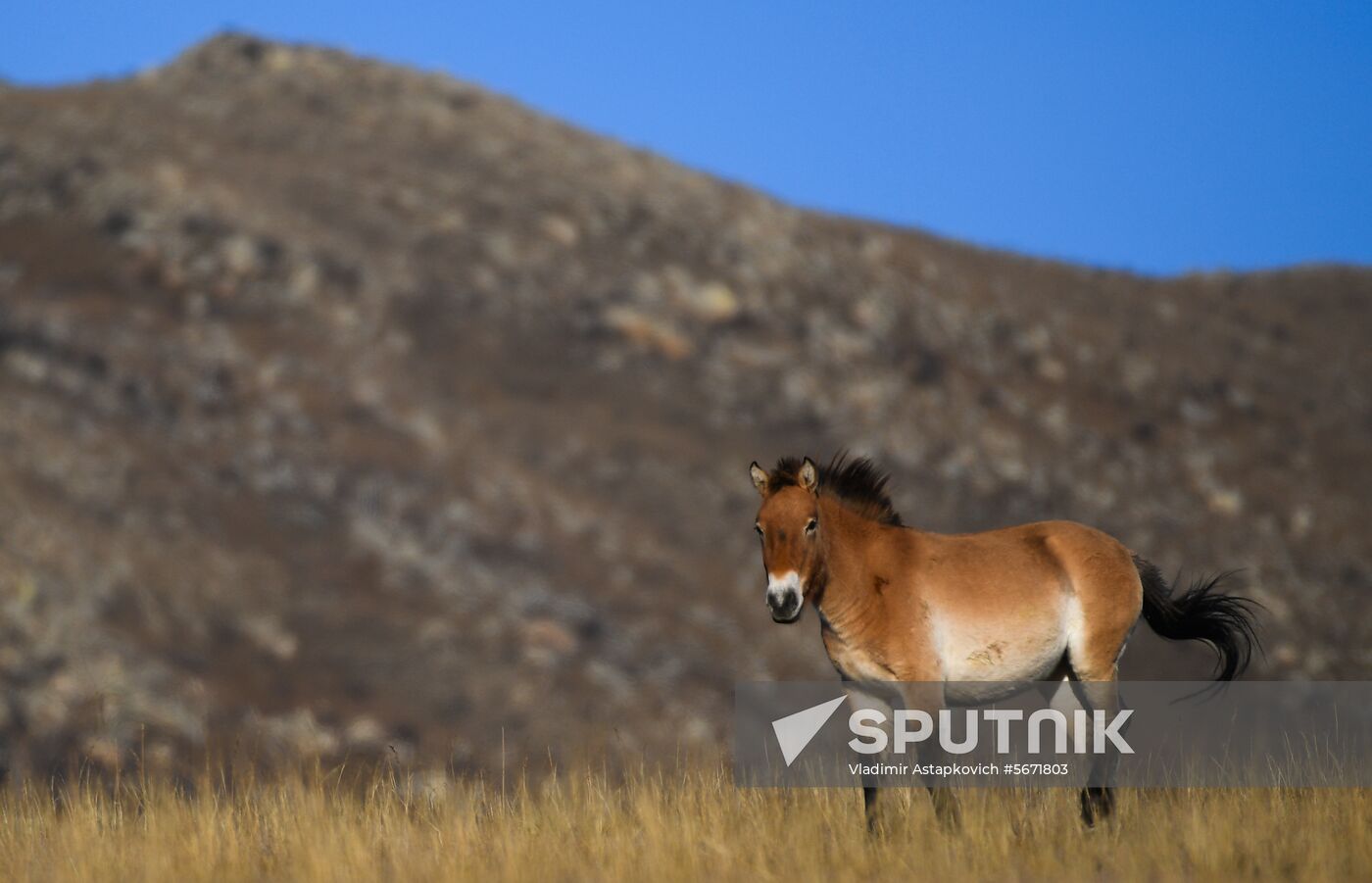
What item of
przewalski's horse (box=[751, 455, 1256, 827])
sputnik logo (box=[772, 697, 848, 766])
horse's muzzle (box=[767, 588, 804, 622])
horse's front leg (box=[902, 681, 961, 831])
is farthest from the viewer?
sputnik logo (box=[772, 697, 848, 766])

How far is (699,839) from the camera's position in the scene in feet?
29.7

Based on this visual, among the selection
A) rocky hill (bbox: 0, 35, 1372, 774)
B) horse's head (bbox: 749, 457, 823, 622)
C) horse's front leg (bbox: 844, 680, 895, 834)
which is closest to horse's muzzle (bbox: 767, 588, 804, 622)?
horse's head (bbox: 749, 457, 823, 622)

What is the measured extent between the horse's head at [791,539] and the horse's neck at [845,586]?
0.34 ft

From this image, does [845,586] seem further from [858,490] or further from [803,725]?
[803,725]

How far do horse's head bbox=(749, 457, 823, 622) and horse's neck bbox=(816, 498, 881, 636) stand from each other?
0.10 metres

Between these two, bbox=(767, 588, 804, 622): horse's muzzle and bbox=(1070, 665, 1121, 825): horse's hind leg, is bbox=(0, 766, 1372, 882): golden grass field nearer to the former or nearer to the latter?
bbox=(1070, 665, 1121, 825): horse's hind leg

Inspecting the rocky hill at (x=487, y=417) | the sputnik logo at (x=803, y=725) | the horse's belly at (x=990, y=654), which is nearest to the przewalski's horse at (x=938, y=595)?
the horse's belly at (x=990, y=654)

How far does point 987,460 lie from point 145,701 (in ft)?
94.1

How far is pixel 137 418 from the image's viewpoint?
4178 centimetres

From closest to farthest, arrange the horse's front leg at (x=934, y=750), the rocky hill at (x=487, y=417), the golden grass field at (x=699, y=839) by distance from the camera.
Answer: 1. the golden grass field at (x=699, y=839)
2. the horse's front leg at (x=934, y=750)
3. the rocky hill at (x=487, y=417)

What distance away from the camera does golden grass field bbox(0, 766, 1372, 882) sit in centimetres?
830

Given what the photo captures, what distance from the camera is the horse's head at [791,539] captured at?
28.9 ft

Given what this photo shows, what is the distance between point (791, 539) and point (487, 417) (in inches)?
1495

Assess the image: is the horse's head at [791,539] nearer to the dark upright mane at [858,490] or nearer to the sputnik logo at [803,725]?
the dark upright mane at [858,490]
